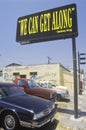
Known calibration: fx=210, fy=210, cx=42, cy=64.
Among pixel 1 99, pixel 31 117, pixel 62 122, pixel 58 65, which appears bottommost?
pixel 62 122

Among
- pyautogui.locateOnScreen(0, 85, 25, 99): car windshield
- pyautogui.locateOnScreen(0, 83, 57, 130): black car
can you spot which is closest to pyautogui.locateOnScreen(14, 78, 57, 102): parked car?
pyautogui.locateOnScreen(0, 85, 25, 99): car windshield

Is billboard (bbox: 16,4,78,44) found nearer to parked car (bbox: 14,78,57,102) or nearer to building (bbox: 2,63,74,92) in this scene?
parked car (bbox: 14,78,57,102)

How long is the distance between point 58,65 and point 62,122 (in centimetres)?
2294

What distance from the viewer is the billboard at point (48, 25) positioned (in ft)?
33.9

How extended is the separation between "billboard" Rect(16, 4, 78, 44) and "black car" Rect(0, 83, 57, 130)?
13.3 feet

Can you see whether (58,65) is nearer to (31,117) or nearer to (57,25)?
(57,25)

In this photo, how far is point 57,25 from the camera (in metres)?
10.8

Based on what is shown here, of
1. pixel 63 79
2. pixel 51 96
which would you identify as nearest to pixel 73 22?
pixel 51 96

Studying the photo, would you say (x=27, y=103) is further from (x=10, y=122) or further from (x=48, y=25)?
(x=48, y=25)

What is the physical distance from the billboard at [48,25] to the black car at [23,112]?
406 centimetres

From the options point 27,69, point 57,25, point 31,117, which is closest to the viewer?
point 31,117

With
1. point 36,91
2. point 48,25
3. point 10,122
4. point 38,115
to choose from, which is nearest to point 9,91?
point 10,122

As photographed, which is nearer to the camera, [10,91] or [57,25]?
[10,91]

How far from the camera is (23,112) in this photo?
6.95 m
